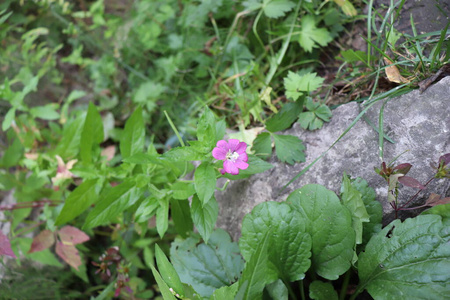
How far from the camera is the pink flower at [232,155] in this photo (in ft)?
4.66

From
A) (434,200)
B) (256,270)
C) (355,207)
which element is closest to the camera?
(256,270)

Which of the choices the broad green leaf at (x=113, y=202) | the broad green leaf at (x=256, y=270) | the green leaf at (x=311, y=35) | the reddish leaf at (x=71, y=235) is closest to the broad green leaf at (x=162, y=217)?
the broad green leaf at (x=113, y=202)

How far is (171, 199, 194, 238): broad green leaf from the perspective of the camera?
1.78m

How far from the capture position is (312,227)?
5.23 feet

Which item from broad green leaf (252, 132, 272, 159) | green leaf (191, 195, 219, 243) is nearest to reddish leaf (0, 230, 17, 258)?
green leaf (191, 195, 219, 243)

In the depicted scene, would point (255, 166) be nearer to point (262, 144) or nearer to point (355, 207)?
point (262, 144)

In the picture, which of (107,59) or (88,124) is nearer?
(88,124)

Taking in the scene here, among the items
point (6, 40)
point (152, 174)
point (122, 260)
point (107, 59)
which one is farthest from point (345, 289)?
point (6, 40)

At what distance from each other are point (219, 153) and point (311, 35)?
1156mm

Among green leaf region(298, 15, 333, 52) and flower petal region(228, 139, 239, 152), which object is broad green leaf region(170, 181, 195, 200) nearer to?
flower petal region(228, 139, 239, 152)

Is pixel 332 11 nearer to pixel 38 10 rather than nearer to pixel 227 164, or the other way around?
pixel 227 164

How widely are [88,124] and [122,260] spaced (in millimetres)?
911

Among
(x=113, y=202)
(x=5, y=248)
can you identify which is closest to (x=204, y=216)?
(x=113, y=202)

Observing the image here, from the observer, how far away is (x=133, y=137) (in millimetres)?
1878
